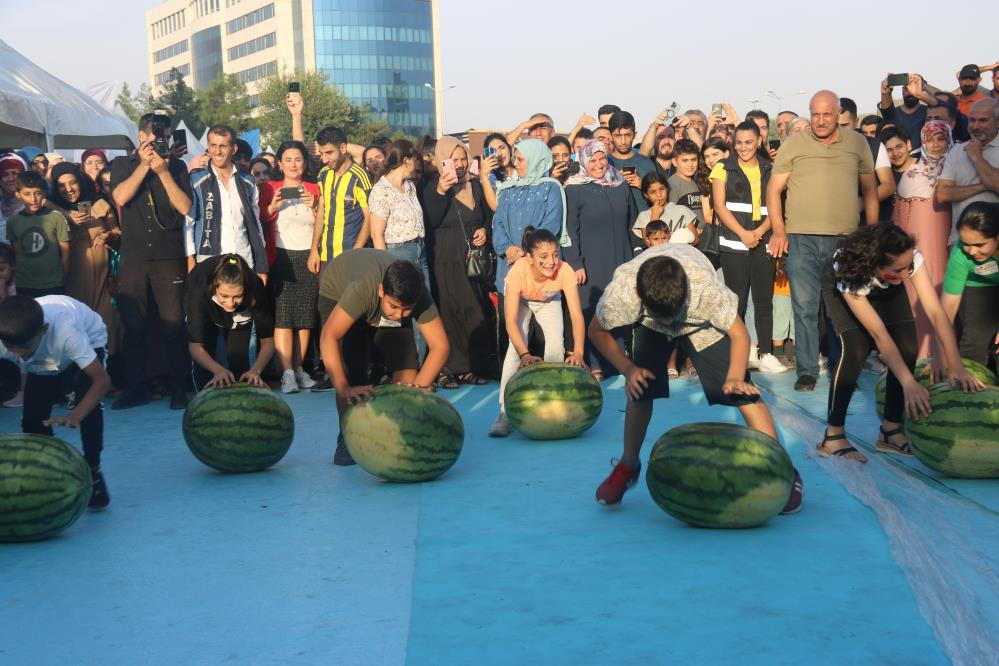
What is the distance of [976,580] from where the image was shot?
4637mm

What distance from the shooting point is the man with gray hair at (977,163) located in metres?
8.77

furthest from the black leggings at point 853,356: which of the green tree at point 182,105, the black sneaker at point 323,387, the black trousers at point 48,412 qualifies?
the green tree at point 182,105

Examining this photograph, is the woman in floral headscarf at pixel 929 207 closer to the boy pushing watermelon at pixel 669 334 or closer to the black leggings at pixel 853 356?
the black leggings at pixel 853 356

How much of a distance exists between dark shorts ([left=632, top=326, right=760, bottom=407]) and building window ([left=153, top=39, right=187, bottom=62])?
464ft

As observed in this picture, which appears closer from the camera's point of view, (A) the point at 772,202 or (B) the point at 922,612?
(B) the point at 922,612

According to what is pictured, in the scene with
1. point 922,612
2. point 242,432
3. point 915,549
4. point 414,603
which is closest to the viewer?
point 922,612

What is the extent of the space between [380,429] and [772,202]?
4.73 meters

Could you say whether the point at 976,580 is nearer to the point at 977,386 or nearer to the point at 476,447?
the point at 977,386

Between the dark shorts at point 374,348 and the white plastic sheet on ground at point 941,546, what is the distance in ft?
9.02

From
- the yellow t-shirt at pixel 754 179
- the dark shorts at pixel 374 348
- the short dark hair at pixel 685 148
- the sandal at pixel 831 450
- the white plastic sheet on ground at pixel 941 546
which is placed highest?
the short dark hair at pixel 685 148

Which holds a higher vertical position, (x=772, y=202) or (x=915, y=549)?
(x=772, y=202)

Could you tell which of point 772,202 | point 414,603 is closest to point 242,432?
point 414,603

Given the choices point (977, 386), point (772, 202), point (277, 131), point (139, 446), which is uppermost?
point (277, 131)

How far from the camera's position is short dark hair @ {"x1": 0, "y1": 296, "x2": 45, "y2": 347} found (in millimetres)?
5844
